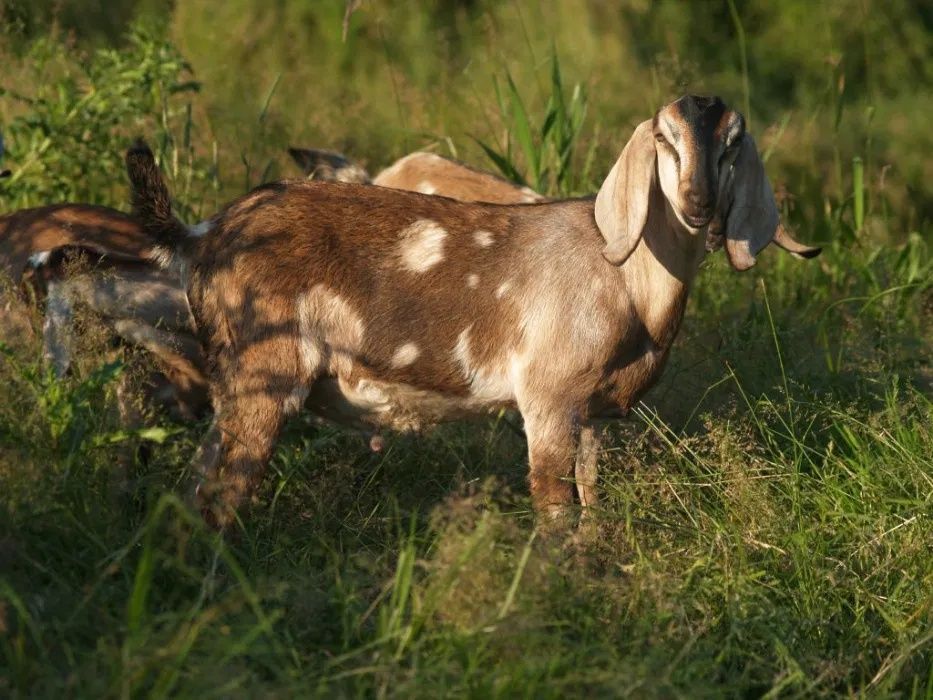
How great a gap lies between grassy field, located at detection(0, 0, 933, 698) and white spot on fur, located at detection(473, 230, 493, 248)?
2.59 feet

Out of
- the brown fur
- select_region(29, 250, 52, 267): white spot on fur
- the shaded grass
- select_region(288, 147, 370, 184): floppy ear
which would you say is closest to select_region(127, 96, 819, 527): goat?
the shaded grass

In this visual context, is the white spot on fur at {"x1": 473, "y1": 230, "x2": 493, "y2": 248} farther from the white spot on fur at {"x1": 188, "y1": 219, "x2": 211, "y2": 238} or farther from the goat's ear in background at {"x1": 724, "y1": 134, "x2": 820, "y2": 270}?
the white spot on fur at {"x1": 188, "y1": 219, "x2": 211, "y2": 238}

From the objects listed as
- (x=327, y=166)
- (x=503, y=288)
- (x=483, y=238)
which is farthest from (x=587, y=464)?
(x=327, y=166)

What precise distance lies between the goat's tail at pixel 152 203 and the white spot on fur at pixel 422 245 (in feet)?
2.30

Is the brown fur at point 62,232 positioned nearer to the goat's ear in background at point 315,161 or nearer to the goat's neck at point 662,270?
the goat's ear in background at point 315,161

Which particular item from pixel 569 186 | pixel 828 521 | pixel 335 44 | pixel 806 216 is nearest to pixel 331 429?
pixel 828 521

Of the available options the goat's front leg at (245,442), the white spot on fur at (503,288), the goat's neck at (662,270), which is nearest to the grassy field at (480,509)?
the goat's front leg at (245,442)

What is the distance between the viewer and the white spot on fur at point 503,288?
477 cm

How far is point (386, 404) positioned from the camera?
479cm

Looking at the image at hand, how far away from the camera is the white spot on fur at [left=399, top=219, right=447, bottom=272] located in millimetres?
4777

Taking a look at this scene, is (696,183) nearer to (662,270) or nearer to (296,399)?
(662,270)

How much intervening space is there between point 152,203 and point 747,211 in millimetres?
1860

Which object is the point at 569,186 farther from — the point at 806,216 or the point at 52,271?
the point at 52,271

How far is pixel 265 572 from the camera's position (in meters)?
4.44
